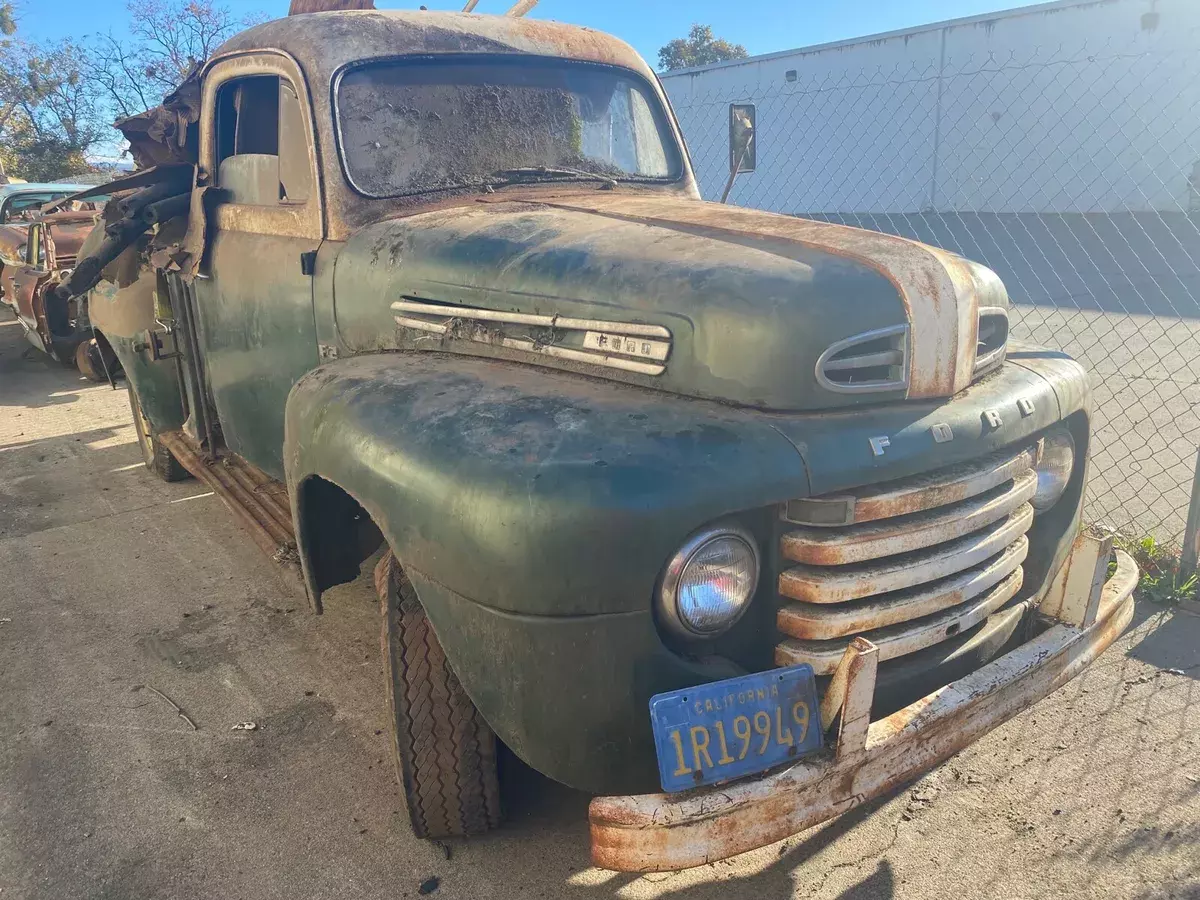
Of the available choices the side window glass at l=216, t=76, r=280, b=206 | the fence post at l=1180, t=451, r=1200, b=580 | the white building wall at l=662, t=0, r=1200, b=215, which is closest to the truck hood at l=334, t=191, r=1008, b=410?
the side window glass at l=216, t=76, r=280, b=206

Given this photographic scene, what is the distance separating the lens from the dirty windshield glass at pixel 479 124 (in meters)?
3.23

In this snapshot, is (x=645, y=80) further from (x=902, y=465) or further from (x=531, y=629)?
(x=531, y=629)

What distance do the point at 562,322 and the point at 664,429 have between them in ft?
1.88

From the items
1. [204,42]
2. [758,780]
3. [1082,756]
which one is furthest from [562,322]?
[204,42]

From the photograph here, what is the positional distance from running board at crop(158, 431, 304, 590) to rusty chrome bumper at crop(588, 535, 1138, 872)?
1.84m

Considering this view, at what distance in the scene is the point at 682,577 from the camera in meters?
1.94

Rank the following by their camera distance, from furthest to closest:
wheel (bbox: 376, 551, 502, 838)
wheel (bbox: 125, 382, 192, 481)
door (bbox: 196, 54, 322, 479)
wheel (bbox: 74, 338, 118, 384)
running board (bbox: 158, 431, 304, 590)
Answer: wheel (bbox: 74, 338, 118, 384) → wheel (bbox: 125, 382, 192, 481) → running board (bbox: 158, 431, 304, 590) → door (bbox: 196, 54, 322, 479) → wheel (bbox: 376, 551, 502, 838)

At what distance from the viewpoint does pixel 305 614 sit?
394 centimetres

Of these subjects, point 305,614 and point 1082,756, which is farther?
point 305,614

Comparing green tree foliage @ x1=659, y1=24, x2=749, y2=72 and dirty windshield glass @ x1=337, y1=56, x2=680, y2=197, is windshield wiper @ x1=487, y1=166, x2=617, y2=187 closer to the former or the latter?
dirty windshield glass @ x1=337, y1=56, x2=680, y2=197

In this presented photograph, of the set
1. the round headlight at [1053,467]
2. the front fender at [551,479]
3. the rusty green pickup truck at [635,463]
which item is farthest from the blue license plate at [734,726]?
the round headlight at [1053,467]

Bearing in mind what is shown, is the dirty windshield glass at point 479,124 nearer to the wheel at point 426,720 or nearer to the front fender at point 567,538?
the front fender at point 567,538

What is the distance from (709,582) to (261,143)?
2.86 meters

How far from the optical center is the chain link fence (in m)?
11.8
